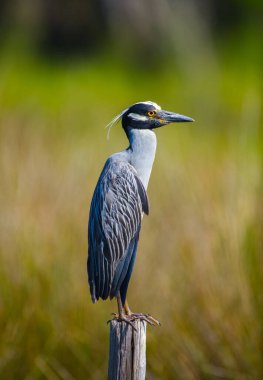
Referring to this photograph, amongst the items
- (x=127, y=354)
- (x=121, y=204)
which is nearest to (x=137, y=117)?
(x=121, y=204)

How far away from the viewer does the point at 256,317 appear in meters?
4.68

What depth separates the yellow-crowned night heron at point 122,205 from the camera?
3670mm

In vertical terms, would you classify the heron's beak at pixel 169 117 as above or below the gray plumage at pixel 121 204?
above

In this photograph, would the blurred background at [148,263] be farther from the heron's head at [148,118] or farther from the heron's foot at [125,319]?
the heron's head at [148,118]

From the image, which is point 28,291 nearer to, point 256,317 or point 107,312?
point 107,312

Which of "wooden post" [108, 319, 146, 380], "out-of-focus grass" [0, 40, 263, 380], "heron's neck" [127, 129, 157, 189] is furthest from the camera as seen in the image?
"out-of-focus grass" [0, 40, 263, 380]

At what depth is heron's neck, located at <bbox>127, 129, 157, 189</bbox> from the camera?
3.66 meters

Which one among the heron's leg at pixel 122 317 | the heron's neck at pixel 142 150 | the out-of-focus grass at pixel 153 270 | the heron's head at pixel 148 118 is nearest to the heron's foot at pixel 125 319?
the heron's leg at pixel 122 317

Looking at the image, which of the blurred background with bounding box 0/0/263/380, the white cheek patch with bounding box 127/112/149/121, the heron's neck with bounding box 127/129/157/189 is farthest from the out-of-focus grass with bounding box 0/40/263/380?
the white cheek patch with bounding box 127/112/149/121

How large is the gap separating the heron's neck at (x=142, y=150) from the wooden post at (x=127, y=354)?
671mm

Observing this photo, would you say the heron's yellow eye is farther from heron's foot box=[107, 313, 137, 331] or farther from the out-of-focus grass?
the out-of-focus grass

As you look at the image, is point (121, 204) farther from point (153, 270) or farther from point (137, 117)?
point (153, 270)

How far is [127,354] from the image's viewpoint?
11.4 ft

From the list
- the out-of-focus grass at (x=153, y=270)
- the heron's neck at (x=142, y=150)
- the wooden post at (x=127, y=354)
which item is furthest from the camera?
the out-of-focus grass at (x=153, y=270)
